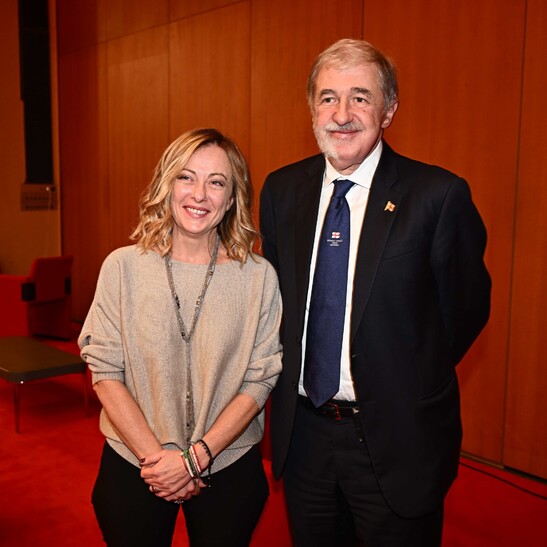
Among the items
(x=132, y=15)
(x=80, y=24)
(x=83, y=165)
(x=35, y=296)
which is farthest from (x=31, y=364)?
(x=80, y=24)

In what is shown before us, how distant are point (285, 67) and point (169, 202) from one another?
3701mm

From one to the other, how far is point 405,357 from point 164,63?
18.4ft

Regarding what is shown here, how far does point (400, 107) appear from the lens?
424 cm

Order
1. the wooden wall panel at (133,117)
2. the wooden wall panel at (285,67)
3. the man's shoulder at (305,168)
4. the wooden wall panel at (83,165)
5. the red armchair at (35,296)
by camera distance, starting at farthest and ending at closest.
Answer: the wooden wall panel at (83,165), the wooden wall panel at (133,117), the red armchair at (35,296), the wooden wall panel at (285,67), the man's shoulder at (305,168)

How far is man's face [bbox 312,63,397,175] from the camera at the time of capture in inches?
70.1

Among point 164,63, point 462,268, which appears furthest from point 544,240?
point 164,63

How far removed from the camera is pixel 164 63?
652 cm

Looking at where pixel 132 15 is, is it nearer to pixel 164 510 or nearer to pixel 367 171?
pixel 367 171

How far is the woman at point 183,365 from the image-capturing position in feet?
5.48

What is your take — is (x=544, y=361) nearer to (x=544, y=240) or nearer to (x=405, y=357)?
(x=544, y=240)

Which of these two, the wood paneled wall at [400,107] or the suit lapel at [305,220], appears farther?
the wood paneled wall at [400,107]

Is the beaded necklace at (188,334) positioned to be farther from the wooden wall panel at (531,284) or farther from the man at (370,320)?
the wooden wall panel at (531,284)

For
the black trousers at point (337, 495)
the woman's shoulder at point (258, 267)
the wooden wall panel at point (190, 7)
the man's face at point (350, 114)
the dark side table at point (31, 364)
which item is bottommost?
the dark side table at point (31, 364)

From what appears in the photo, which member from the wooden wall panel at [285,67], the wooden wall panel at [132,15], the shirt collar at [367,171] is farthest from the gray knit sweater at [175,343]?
the wooden wall panel at [132,15]
